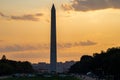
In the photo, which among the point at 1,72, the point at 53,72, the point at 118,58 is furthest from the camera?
the point at 1,72

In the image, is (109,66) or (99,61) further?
(99,61)

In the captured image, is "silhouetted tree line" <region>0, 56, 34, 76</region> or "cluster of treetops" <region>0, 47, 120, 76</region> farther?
"silhouetted tree line" <region>0, 56, 34, 76</region>

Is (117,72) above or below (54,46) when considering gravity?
below

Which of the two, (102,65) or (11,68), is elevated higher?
(11,68)

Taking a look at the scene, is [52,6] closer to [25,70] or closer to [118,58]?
[118,58]

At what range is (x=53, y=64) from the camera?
117 meters

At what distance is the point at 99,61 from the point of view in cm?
11419

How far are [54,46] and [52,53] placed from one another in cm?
164

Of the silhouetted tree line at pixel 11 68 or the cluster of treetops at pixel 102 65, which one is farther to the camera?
the silhouetted tree line at pixel 11 68

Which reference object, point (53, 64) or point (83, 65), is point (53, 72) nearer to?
point (53, 64)

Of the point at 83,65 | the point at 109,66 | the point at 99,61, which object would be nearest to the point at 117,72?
the point at 109,66

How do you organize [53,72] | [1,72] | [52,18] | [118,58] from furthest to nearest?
[1,72] < [53,72] < [52,18] < [118,58]

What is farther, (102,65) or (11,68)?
(11,68)

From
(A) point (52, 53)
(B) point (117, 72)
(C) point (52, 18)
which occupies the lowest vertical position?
(B) point (117, 72)
